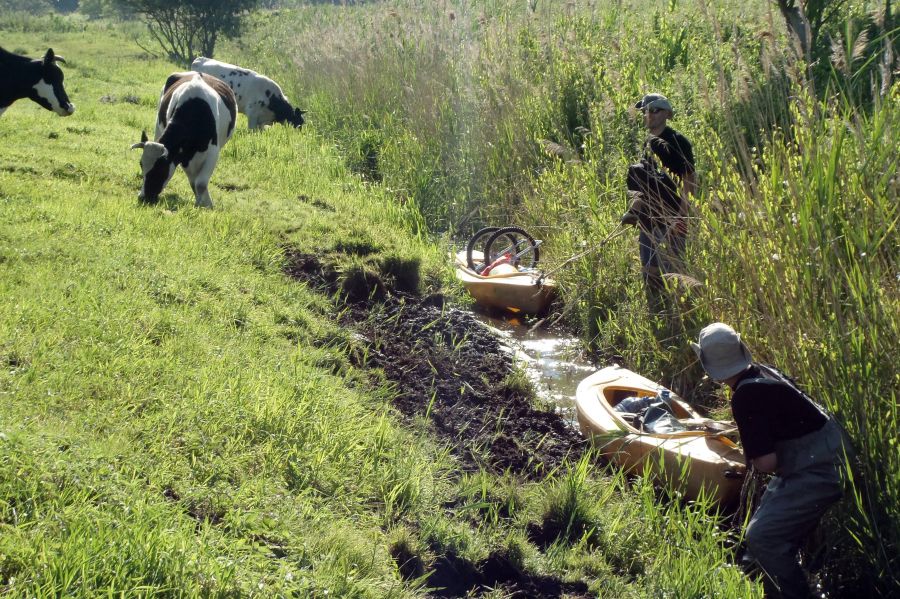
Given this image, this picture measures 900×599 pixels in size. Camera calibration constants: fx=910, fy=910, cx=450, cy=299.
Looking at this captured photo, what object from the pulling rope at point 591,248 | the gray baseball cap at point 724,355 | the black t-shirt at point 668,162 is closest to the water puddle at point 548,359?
the pulling rope at point 591,248

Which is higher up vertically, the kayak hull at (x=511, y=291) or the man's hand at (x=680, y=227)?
the man's hand at (x=680, y=227)

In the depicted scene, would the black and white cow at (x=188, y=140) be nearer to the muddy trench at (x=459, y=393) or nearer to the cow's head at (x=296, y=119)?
the muddy trench at (x=459, y=393)

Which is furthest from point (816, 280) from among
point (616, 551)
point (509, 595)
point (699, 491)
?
point (509, 595)

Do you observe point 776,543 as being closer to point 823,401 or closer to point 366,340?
point 823,401

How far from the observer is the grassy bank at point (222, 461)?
11.7ft

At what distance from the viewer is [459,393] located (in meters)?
6.83

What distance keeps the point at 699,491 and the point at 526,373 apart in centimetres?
248

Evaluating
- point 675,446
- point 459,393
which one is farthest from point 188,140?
point 675,446

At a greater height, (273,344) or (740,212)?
(740,212)

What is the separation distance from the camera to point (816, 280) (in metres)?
5.05

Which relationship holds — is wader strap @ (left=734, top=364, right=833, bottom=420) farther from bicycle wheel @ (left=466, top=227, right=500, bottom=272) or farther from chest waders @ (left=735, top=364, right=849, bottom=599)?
bicycle wheel @ (left=466, top=227, right=500, bottom=272)

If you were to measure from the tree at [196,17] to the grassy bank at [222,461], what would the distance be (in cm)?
1876

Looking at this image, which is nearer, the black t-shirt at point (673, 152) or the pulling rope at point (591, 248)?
the pulling rope at point (591, 248)

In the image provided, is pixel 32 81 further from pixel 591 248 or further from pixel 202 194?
pixel 591 248
